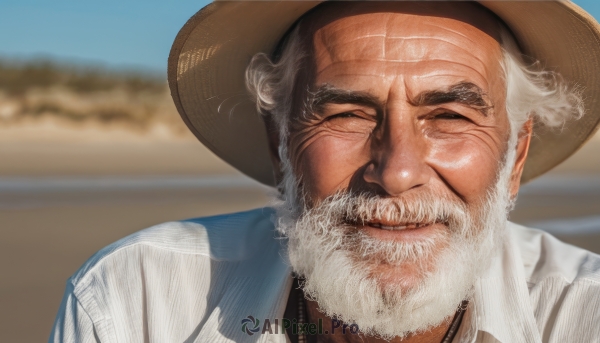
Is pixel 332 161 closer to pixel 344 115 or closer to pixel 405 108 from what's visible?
pixel 344 115

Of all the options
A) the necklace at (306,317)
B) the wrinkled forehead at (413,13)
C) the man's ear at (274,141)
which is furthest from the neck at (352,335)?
the wrinkled forehead at (413,13)

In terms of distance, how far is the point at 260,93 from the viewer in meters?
2.89

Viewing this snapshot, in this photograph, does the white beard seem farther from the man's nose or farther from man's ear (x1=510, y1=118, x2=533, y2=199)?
man's ear (x1=510, y1=118, x2=533, y2=199)

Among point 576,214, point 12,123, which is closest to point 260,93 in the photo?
point 576,214

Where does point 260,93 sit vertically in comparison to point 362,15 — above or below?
below

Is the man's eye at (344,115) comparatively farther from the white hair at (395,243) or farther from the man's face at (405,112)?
the white hair at (395,243)

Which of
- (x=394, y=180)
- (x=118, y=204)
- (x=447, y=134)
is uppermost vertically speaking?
(x=447, y=134)

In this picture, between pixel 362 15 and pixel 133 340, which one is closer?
pixel 362 15

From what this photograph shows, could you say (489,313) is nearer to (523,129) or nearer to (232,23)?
(523,129)

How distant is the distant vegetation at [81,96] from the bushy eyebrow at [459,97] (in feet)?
78.7

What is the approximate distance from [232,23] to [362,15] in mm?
495

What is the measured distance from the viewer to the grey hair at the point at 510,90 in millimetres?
2617

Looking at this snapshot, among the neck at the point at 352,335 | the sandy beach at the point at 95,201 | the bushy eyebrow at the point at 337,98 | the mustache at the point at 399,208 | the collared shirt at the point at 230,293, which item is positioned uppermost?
the bushy eyebrow at the point at 337,98

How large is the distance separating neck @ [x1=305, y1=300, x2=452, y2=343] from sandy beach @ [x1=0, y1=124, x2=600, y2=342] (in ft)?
1.73
